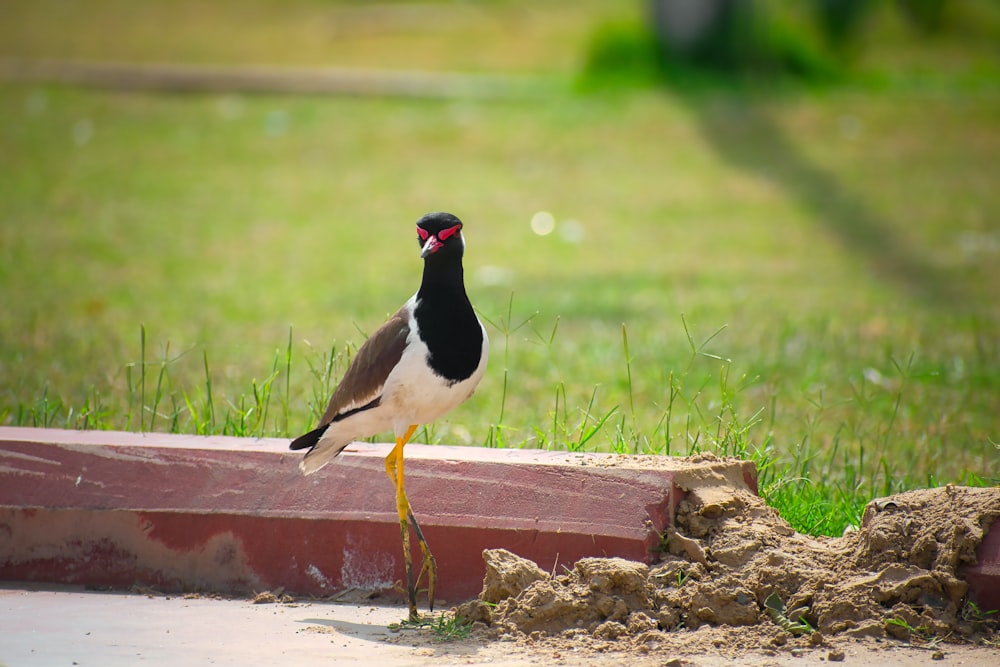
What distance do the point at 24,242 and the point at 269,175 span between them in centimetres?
319

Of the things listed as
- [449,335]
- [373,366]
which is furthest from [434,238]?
[373,366]

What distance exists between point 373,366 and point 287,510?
57 cm

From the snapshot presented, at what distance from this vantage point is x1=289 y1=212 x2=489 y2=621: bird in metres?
3.69

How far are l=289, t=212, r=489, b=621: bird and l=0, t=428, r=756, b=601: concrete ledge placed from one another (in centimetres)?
19

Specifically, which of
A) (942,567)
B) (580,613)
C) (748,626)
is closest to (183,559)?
(580,613)

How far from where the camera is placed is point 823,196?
12.2m

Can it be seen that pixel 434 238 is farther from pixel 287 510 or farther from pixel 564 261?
pixel 564 261

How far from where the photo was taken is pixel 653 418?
627 cm

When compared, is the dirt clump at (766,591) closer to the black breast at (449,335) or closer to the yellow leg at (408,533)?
the yellow leg at (408,533)

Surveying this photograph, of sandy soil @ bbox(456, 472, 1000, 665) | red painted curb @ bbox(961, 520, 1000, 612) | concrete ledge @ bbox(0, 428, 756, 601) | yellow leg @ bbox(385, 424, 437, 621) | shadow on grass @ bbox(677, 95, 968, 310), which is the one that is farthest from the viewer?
shadow on grass @ bbox(677, 95, 968, 310)

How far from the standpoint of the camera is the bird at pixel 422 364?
3.69m

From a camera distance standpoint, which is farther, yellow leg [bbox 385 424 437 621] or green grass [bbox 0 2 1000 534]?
green grass [bbox 0 2 1000 534]

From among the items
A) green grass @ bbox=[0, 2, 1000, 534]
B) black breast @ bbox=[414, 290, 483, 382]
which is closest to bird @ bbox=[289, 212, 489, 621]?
black breast @ bbox=[414, 290, 483, 382]

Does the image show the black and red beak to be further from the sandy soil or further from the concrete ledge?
the sandy soil
